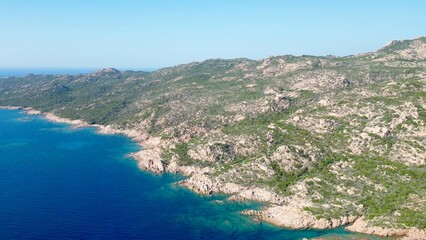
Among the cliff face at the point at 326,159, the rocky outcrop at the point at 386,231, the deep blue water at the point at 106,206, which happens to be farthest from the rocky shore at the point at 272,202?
the deep blue water at the point at 106,206

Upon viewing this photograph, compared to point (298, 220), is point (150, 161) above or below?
above

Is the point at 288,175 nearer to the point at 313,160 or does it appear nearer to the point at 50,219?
the point at 313,160

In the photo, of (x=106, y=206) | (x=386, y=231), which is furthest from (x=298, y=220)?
(x=106, y=206)

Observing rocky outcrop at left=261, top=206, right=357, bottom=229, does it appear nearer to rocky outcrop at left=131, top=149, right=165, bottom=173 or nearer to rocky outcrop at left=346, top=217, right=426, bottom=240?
rocky outcrop at left=346, top=217, right=426, bottom=240

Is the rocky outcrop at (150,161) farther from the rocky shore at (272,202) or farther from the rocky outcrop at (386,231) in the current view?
the rocky outcrop at (386,231)

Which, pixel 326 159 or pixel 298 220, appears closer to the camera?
pixel 298 220

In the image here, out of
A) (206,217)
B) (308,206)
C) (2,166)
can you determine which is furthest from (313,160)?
(2,166)

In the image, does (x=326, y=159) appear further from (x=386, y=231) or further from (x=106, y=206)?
(x=106, y=206)

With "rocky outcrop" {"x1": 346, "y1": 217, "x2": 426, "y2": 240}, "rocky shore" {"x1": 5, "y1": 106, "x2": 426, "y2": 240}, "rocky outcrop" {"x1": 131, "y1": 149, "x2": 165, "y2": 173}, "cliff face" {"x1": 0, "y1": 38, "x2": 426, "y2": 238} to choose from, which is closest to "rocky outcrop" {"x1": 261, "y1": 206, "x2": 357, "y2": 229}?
"rocky shore" {"x1": 5, "y1": 106, "x2": 426, "y2": 240}

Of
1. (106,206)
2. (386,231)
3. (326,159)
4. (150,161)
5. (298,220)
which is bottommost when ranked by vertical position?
(298,220)
